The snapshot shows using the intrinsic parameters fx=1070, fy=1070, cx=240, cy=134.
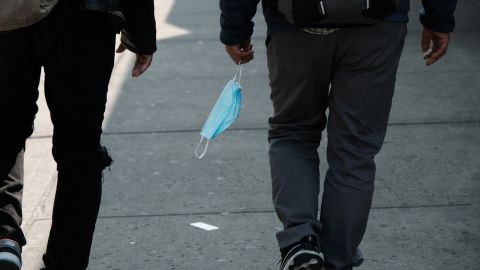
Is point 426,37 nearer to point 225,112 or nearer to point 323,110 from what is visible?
point 323,110

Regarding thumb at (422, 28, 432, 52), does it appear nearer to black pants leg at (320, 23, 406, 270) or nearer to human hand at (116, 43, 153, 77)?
black pants leg at (320, 23, 406, 270)

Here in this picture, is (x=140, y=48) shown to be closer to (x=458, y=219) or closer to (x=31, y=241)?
(x=31, y=241)

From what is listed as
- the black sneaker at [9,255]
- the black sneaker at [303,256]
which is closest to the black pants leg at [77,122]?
the black sneaker at [9,255]

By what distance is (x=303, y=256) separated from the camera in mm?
3746

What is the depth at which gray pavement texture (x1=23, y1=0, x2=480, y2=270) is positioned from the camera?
461cm

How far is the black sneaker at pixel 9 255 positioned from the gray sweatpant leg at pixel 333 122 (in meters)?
0.95

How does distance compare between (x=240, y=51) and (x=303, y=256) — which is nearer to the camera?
(x=303, y=256)

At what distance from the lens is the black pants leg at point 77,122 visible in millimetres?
3658

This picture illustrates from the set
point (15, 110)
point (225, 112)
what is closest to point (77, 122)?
point (15, 110)

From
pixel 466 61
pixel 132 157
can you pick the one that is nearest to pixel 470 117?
pixel 466 61

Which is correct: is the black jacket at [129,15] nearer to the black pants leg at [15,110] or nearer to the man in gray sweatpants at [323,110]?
the black pants leg at [15,110]

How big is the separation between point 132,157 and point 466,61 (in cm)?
327

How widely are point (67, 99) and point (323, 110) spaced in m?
0.94

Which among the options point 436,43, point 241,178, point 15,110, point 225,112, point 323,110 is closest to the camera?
point 15,110
